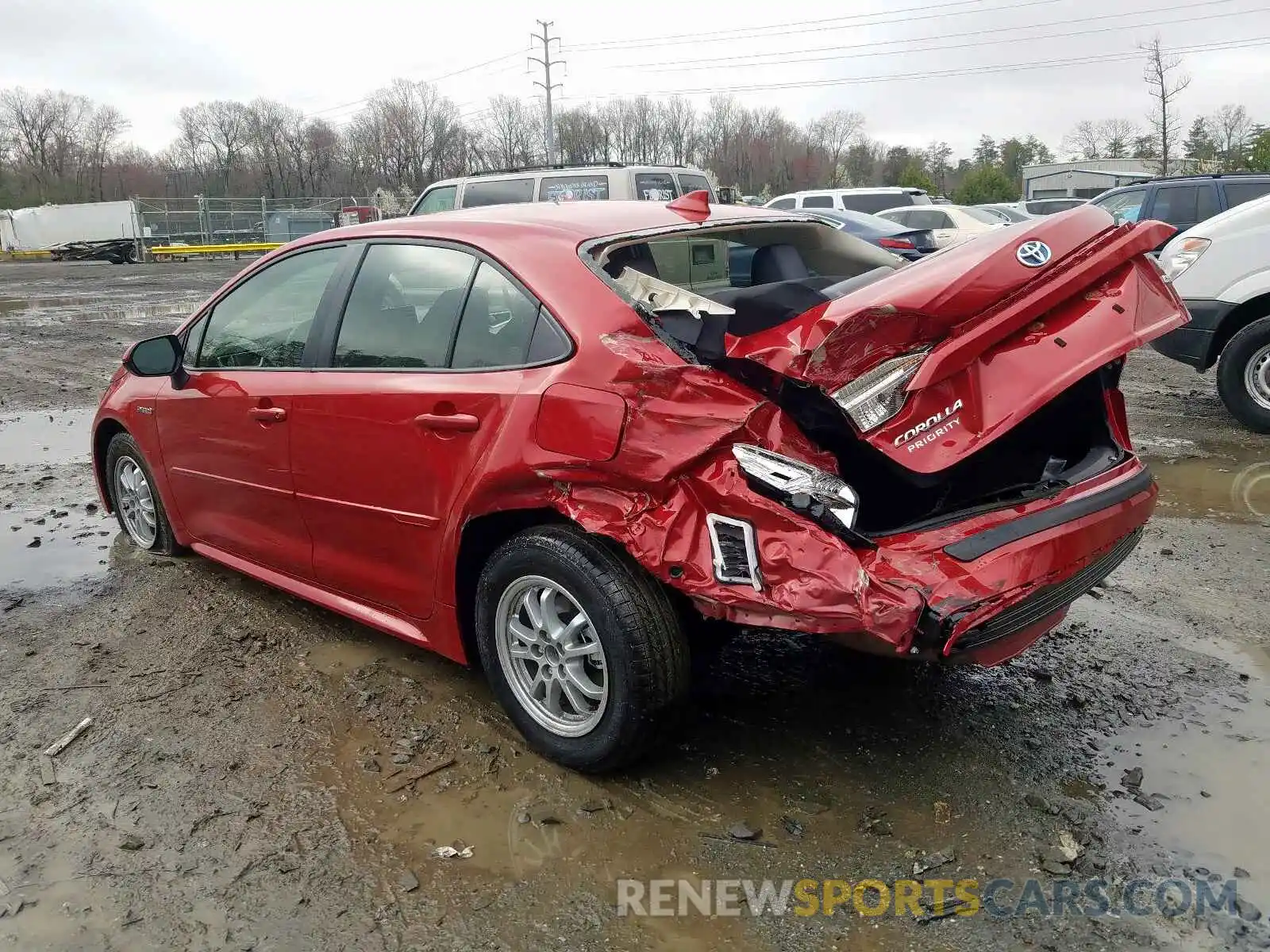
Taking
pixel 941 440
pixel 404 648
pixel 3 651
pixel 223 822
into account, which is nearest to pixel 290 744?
pixel 223 822

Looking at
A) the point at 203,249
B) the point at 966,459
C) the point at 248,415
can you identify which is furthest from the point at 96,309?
the point at 203,249

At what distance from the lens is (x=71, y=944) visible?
239cm

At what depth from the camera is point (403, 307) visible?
136 inches

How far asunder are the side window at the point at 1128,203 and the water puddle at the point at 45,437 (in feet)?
41.0

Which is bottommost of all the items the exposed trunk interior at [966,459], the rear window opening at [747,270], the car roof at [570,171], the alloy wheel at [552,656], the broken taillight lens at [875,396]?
the alloy wheel at [552,656]

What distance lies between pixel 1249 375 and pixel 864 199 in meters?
15.1

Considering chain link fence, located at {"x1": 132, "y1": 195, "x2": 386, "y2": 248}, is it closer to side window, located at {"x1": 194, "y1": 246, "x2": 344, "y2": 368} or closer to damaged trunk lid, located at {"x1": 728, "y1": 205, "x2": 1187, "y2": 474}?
side window, located at {"x1": 194, "y1": 246, "x2": 344, "y2": 368}

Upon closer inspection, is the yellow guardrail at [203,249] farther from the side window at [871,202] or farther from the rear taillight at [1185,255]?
the rear taillight at [1185,255]

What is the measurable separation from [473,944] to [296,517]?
198 cm

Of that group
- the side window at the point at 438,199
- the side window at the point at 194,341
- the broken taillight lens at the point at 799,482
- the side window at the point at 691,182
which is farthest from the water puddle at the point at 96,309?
the broken taillight lens at the point at 799,482

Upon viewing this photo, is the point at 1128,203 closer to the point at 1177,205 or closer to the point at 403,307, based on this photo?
the point at 1177,205

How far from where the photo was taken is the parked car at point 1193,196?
12.6 metres

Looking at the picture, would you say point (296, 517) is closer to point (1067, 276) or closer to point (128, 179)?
point (1067, 276)

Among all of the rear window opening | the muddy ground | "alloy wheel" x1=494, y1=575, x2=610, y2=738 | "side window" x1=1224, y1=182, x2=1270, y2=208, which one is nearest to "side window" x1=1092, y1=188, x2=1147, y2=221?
"side window" x1=1224, y1=182, x2=1270, y2=208
